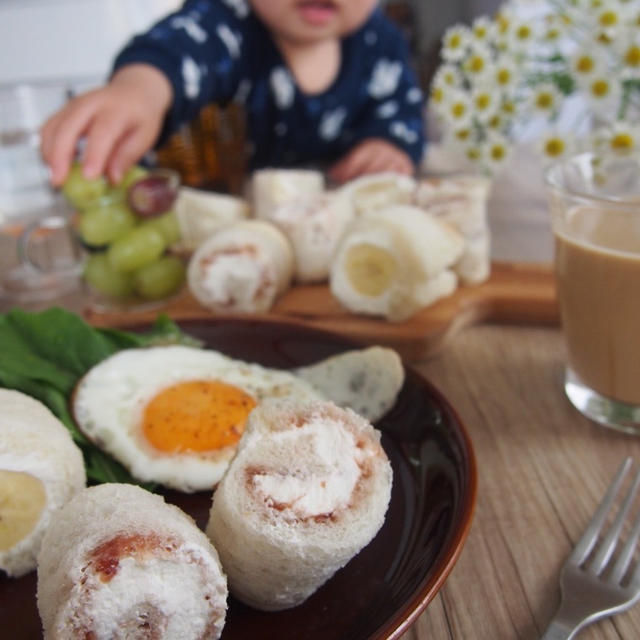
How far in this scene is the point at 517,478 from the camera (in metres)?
0.70

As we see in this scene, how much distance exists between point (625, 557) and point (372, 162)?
1.49 meters

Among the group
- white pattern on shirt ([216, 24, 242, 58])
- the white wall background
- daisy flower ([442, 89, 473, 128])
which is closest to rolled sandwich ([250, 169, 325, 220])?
daisy flower ([442, 89, 473, 128])

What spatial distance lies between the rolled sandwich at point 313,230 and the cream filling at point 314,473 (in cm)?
67

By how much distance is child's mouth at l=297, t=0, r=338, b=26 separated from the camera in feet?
5.65

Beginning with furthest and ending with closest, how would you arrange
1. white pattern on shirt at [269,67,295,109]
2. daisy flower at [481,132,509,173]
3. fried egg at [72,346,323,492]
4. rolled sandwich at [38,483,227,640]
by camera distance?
white pattern on shirt at [269,67,295,109] → daisy flower at [481,132,509,173] → fried egg at [72,346,323,492] → rolled sandwich at [38,483,227,640]

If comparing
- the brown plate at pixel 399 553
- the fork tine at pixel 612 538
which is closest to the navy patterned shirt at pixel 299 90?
the brown plate at pixel 399 553

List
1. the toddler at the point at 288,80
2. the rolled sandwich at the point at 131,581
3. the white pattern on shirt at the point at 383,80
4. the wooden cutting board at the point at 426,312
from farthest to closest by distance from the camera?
the white pattern on shirt at the point at 383,80 < the toddler at the point at 288,80 < the wooden cutting board at the point at 426,312 < the rolled sandwich at the point at 131,581

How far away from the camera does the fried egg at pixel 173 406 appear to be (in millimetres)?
646

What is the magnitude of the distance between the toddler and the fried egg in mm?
717

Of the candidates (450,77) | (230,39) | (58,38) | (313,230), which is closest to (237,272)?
(313,230)

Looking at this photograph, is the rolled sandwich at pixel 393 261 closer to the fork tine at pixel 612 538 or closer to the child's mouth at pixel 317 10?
the fork tine at pixel 612 538

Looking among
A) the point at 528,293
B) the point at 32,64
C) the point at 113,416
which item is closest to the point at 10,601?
the point at 113,416

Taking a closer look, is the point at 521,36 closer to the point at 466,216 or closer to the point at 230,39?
the point at 466,216

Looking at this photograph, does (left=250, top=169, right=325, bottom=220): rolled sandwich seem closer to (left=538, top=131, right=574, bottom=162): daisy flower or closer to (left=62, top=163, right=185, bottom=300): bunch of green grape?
(left=62, top=163, right=185, bottom=300): bunch of green grape
